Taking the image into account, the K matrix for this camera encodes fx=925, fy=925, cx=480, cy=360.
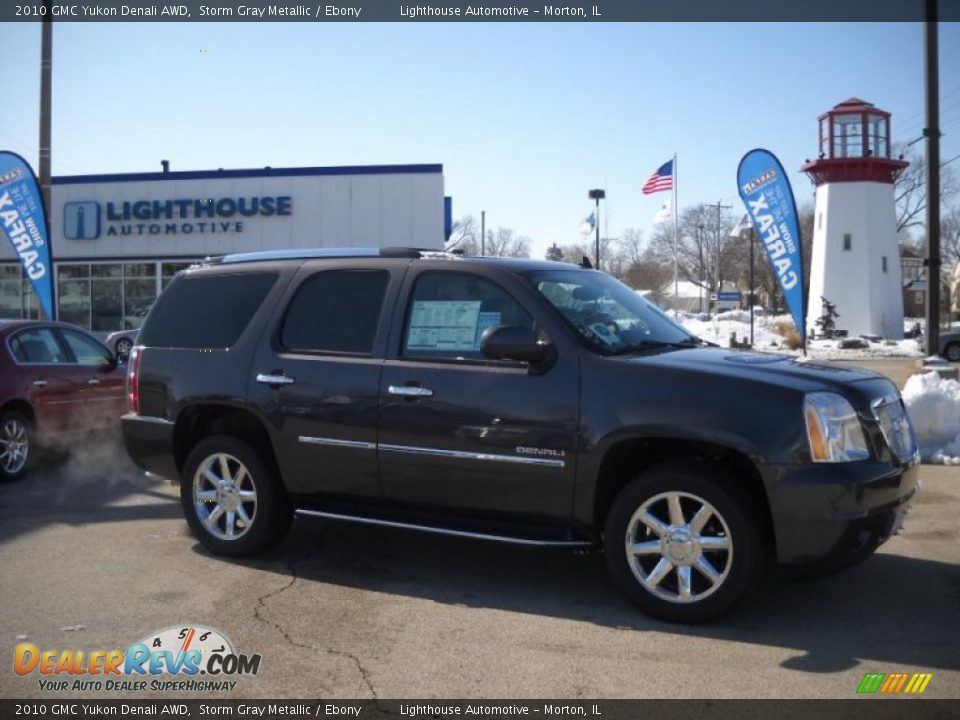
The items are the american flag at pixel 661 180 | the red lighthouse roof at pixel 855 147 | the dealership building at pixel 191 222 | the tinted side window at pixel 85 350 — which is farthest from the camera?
the red lighthouse roof at pixel 855 147

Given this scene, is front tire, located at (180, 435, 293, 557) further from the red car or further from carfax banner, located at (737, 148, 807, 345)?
carfax banner, located at (737, 148, 807, 345)

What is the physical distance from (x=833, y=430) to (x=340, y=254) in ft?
10.6

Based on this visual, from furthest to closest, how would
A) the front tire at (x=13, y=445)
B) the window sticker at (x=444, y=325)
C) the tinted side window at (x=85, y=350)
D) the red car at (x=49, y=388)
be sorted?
1. the tinted side window at (x=85, y=350)
2. the red car at (x=49, y=388)
3. the front tire at (x=13, y=445)
4. the window sticker at (x=444, y=325)

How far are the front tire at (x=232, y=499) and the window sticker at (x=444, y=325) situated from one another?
1.37 m

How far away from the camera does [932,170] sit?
12047mm

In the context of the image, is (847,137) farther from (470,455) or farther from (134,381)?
(470,455)

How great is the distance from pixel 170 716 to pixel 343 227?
82.0 ft

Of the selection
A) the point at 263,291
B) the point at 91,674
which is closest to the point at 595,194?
the point at 263,291

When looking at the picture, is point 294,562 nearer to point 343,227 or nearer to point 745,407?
point 745,407

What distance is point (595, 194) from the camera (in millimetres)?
A: 34656

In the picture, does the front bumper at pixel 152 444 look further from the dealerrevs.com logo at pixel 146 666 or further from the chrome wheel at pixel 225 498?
the dealerrevs.com logo at pixel 146 666

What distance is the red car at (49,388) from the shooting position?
8.66m

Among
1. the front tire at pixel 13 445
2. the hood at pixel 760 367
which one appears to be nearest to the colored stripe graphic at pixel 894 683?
the hood at pixel 760 367

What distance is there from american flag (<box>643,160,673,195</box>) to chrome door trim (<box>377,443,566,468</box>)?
99.9 ft
